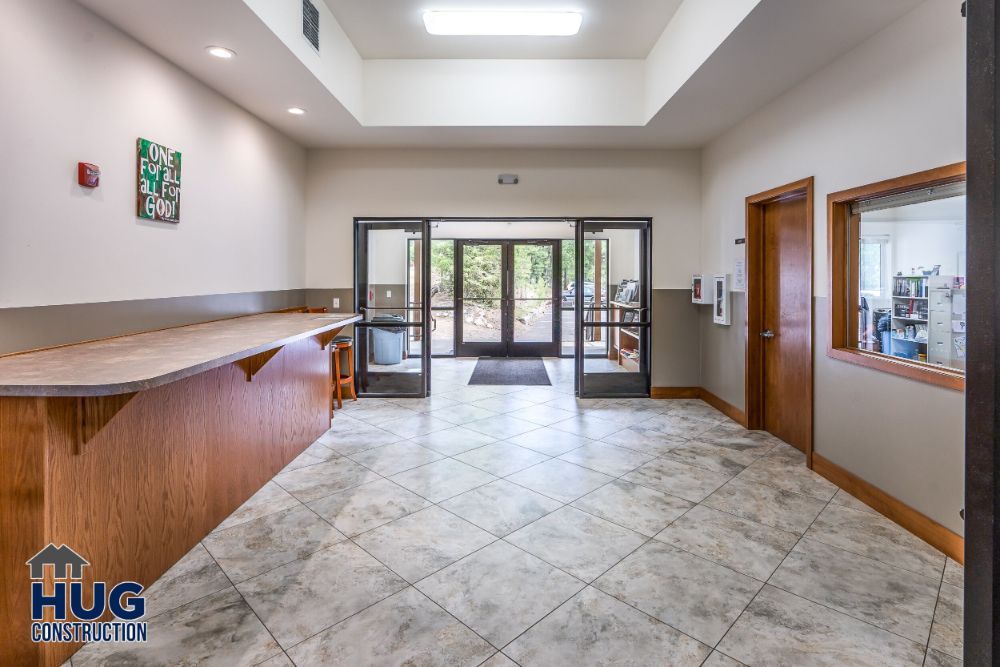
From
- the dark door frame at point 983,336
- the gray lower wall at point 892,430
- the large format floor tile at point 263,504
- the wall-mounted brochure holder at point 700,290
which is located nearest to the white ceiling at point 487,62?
the wall-mounted brochure holder at point 700,290

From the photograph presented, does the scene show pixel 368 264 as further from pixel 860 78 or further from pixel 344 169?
pixel 860 78

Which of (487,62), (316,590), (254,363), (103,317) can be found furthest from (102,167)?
(487,62)

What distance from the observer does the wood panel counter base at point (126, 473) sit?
1.76m

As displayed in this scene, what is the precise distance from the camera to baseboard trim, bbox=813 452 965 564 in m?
2.58

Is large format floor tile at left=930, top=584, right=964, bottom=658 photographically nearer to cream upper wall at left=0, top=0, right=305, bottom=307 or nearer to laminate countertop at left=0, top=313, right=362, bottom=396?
laminate countertop at left=0, top=313, right=362, bottom=396

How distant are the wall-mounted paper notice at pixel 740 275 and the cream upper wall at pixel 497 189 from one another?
94 cm

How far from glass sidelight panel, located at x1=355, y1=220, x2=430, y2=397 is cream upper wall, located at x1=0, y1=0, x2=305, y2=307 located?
170 centimetres

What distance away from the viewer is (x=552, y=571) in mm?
2396

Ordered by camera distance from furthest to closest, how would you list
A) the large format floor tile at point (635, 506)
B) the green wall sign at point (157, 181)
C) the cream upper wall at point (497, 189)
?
the cream upper wall at point (497, 189) < the green wall sign at point (157, 181) < the large format floor tile at point (635, 506)

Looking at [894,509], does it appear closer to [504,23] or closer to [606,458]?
[606,458]

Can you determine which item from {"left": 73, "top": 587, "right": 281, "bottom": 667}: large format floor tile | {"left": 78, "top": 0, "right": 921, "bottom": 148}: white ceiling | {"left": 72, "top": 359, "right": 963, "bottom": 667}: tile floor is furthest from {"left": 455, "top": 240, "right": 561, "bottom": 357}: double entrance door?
{"left": 73, "top": 587, "right": 281, "bottom": 667}: large format floor tile

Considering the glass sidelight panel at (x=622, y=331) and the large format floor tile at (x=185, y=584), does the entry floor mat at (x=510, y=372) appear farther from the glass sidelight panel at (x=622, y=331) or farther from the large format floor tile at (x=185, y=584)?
the large format floor tile at (x=185, y=584)

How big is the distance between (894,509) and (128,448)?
414 cm

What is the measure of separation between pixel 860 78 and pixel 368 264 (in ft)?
16.5
